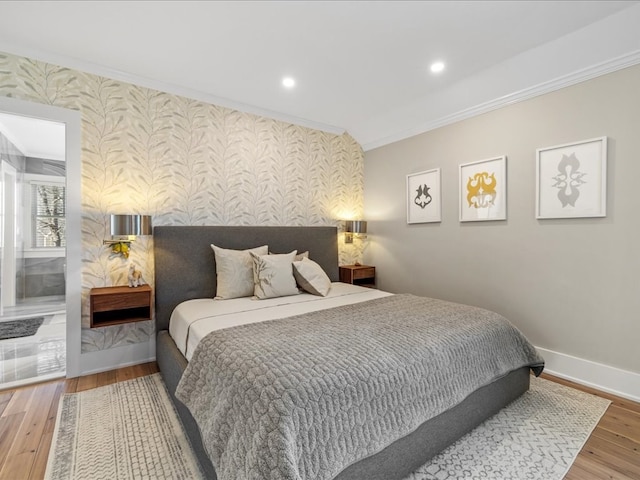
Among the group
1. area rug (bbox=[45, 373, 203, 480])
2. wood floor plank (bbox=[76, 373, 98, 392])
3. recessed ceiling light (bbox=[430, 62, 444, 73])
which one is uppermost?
recessed ceiling light (bbox=[430, 62, 444, 73])

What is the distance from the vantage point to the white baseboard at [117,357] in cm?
265

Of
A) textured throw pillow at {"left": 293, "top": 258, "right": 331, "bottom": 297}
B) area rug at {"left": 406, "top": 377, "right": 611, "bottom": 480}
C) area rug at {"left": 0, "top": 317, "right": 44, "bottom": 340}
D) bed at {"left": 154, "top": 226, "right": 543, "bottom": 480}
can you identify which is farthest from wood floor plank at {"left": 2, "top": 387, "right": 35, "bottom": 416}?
area rug at {"left": 406, "top": 377, "right": 611, "bottom": 480}

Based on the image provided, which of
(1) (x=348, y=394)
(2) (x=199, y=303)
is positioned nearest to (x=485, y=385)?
(1) (x=348, y=394)

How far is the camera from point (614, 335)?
7.47ft

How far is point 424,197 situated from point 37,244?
5841 millimetres

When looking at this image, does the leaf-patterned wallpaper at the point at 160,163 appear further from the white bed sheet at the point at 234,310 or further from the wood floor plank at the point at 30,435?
the white bed sheet at the point at 234,310

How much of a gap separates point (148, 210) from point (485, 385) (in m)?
3.05

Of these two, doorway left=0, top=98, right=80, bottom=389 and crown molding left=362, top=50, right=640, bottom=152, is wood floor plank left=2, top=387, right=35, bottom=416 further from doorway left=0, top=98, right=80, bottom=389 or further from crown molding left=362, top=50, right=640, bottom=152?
crown molding left=362, top=50, right=640, bottom=152

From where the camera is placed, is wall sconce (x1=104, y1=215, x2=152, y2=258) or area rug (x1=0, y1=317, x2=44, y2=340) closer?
wall sconce (x1=104, y1=215, x2=152, y2=258)

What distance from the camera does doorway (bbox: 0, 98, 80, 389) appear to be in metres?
2.55

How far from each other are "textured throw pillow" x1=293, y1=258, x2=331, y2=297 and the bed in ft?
0.56

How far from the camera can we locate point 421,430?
4.96ft

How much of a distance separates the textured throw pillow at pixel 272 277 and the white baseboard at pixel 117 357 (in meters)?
1.18

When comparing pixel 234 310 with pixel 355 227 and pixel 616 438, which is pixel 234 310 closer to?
pixel 355 227
